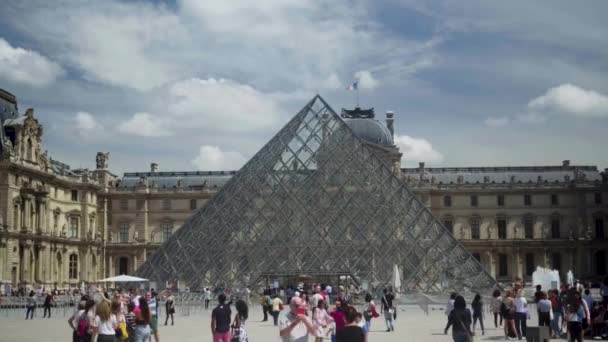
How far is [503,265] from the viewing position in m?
63.8

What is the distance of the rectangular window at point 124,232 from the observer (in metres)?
64.9

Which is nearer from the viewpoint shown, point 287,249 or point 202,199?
point 287,249

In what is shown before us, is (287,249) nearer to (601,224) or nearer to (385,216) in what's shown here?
(385,216)

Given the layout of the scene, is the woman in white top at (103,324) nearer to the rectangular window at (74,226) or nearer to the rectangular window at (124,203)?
the rectangular window at (74,226)

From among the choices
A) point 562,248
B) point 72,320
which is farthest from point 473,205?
point 72,320

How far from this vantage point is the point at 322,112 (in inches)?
1339

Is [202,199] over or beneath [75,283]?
over

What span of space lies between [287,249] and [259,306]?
2.43m

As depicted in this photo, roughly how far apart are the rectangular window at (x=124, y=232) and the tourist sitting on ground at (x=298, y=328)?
56862 mm

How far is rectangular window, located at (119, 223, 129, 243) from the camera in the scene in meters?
64.9

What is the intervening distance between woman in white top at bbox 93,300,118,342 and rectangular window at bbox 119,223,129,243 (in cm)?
5598

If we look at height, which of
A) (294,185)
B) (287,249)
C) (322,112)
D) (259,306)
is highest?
(322,112)

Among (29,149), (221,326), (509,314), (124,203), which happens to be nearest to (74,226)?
(124,203)

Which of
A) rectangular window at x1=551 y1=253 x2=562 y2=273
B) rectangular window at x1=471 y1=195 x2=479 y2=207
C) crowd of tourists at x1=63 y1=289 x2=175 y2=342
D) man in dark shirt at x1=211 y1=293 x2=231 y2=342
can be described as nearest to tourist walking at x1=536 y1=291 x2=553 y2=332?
man in dark shirt at x1=211 y1=293 x2=231 y2=342
